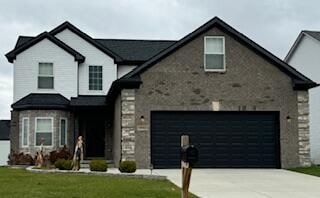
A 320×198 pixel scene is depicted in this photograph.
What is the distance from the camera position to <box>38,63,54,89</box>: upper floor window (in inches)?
1169

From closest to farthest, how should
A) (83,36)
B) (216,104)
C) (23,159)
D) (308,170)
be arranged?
(308,170), (216,104), (23,159), (83,36)

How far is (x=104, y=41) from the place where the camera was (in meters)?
34.0

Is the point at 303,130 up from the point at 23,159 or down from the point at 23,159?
up

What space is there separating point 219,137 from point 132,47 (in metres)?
12.2

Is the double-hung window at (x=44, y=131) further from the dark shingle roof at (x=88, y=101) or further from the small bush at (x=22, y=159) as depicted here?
the dark shingle roof at (x=88, y=101)

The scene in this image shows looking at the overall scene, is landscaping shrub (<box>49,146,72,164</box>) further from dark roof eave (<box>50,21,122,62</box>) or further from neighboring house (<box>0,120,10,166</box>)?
neighboring house (<box>0,120,10,166</box>)

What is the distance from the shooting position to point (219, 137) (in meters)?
22.9

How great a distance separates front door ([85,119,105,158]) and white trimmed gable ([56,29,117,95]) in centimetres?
171

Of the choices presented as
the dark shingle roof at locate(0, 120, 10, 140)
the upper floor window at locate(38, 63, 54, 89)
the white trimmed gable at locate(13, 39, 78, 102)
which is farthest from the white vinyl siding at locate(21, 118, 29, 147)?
the dark shingle roof at locate(0, 120, 10, 140)

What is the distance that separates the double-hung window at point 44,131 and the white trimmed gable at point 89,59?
360 cm

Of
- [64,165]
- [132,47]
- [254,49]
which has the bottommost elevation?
[64,165]

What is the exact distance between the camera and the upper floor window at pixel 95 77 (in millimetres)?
30875

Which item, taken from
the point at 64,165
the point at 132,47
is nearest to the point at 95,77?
the point at 132,47

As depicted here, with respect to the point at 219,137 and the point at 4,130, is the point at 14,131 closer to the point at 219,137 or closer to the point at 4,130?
the point at 219,137
